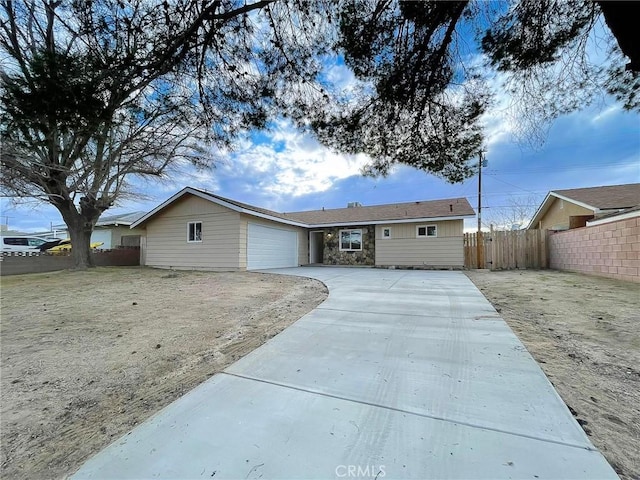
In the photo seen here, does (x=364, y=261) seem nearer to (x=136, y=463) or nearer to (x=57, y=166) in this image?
(x=57, y=166)

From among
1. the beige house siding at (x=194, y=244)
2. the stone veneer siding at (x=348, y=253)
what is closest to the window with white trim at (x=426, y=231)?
the stone veneer siding at (x=348, y=253)

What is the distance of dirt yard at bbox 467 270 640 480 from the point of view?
1803 mm

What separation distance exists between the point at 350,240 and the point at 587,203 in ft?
34.6

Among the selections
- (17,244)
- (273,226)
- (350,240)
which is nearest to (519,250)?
(350,240)

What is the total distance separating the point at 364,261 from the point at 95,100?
14.1 metres

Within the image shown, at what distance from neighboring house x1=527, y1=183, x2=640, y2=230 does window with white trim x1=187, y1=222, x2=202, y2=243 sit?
15886 millimetres

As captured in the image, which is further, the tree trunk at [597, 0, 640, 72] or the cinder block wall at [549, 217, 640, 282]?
the cinder block wall at [549, 217, 640, 282]

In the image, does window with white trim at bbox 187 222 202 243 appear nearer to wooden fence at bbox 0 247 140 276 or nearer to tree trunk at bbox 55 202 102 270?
tree trunk at bbox 55 202 102 270

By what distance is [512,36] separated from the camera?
3775 mm

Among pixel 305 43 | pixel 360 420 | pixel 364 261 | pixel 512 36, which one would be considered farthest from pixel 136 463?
pixel 364 261

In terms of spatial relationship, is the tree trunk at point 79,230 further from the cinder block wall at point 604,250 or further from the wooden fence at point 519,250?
the cinder block wall at point 604,250

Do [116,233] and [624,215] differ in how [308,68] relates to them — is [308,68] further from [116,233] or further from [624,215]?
[116,233]

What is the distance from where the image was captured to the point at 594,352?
3.08m

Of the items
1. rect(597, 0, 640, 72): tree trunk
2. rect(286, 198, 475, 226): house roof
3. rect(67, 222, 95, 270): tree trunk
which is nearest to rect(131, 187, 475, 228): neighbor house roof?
rect(286, 198, 475, 226): house roof
